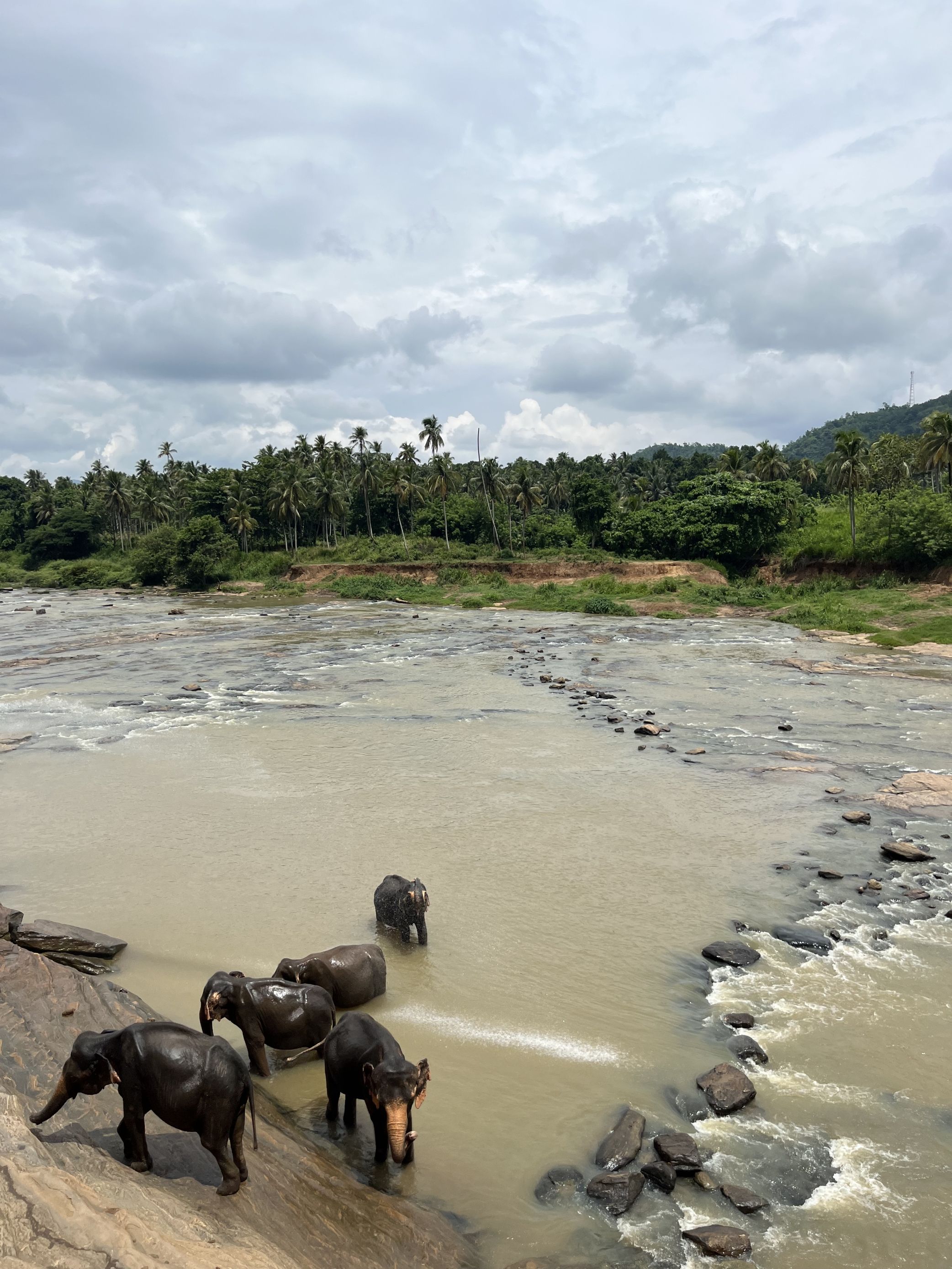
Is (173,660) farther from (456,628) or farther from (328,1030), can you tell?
(328,1030)

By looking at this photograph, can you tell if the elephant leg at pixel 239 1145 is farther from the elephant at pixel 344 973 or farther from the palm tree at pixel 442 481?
the palm tree at pixel 442 481

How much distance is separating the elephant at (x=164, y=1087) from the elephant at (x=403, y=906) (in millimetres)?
4407

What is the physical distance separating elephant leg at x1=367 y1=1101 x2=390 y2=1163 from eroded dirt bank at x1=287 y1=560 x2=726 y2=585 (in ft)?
188

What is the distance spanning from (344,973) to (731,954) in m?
4.24

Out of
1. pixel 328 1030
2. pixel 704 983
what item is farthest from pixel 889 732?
pixel 328 1030

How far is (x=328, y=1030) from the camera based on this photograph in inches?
267

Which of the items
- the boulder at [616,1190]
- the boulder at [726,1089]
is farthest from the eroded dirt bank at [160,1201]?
the boulder at [726,1089]

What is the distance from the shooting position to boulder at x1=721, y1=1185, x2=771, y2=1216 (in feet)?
17.7

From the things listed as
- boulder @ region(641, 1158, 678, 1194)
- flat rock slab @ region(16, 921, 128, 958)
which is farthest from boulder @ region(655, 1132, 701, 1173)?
flat rock slab @ region(16, 921, 128, 958)

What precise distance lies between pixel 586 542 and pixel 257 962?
67107 mm

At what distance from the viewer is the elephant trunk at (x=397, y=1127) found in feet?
17.6

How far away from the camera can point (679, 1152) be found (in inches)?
228

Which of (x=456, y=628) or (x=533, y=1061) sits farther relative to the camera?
(x=456, y=628)

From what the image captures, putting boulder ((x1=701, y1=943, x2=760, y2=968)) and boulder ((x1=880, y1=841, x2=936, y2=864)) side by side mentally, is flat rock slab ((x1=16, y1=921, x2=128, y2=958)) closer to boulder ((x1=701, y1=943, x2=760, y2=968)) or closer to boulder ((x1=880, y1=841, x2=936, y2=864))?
boulder ((x1=701, y1=943, x2=760, y2=968))
